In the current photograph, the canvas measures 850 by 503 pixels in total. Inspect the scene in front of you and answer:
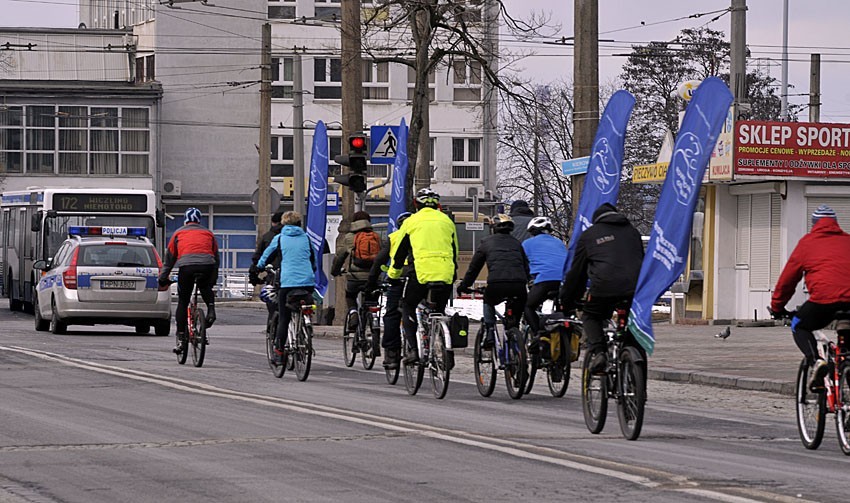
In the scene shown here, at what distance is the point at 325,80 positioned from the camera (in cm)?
7406

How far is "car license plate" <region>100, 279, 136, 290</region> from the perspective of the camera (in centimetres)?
2833

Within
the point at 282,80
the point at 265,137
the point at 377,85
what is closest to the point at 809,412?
the point at 265,137

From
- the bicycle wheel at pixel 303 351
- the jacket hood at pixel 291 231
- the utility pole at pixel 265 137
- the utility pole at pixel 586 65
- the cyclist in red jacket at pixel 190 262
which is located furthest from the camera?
the utility pole at pixel 265 137

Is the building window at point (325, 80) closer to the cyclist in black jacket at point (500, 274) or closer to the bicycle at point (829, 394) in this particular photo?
the cyclist in black jacket at point (500, 274)

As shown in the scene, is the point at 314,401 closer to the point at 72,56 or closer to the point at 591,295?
the point at 591,295

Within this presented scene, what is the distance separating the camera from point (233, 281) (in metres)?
62.0

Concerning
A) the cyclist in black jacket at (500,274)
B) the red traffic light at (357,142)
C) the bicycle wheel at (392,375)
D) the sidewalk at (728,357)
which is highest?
the red traffic light at (357,142)

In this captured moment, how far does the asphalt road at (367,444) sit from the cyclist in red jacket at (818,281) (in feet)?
→ 2.69

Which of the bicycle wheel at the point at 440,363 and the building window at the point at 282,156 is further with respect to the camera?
the building window at the point at 282,156

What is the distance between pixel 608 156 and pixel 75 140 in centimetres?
5022

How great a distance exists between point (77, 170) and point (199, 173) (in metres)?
5.03

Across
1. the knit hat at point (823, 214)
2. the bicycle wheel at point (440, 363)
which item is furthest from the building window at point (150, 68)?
the knit hat at point (823, 214)

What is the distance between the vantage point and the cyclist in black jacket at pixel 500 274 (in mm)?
16766

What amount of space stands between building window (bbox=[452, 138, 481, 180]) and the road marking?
5580 cm
